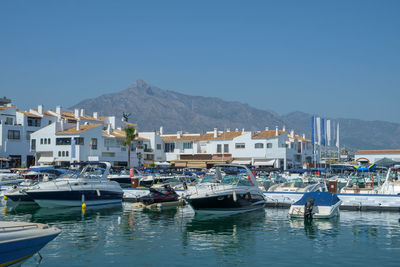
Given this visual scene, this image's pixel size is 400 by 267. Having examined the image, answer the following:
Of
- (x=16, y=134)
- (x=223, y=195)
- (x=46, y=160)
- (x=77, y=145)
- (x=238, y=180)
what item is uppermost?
(x=16, y=134)

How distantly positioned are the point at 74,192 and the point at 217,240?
57.1 ft

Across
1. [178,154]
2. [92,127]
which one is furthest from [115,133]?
[178,154]

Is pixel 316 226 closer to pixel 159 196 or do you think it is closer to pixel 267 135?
pixel 159 196

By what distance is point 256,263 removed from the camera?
61.8ft

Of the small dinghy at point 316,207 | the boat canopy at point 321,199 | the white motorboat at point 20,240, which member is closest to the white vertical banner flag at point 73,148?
the boat canopy at point 321,199

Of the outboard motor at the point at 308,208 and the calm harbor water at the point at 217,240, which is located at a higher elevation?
the outboard motor at the point at 308,208

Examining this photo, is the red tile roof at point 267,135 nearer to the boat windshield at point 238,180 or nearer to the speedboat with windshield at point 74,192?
the speedboat with windshield at point 74,192

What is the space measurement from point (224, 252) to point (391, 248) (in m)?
8.18

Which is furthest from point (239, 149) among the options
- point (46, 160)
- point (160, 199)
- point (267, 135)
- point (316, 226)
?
point (316, 226)

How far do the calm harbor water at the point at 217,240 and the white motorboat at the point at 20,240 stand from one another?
1.74 meters

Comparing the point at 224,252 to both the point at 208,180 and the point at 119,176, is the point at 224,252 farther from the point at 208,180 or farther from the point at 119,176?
the point at 119,176

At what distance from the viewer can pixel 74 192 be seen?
3703 cm

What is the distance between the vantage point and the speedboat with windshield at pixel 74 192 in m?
36.7

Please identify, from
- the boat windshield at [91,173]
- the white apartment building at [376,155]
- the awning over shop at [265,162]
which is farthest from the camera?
the white apartment building at [376,155]
